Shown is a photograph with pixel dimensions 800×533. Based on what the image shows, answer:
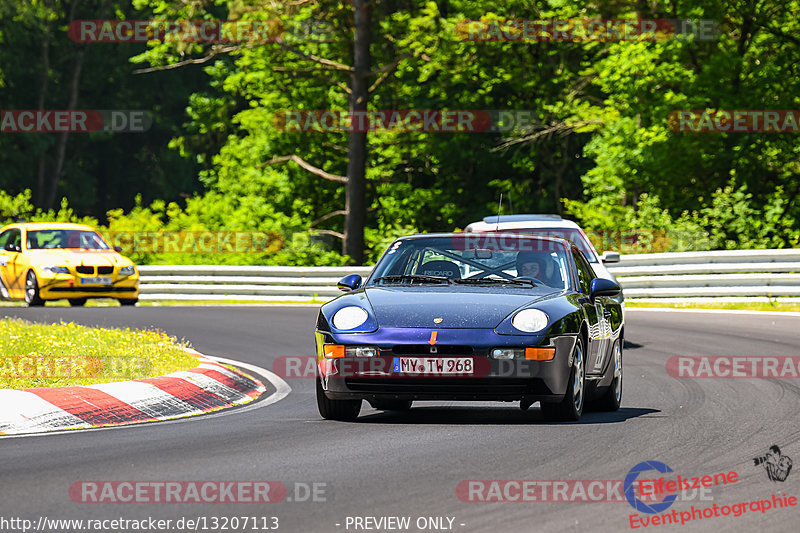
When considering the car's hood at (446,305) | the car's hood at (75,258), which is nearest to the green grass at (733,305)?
the car's hood at (75,258)

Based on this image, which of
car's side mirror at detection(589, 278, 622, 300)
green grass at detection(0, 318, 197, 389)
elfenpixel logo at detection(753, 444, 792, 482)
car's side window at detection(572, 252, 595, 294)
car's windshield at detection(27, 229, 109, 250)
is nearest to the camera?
elfenpixel logo at detection(753, 444, 792, 482)

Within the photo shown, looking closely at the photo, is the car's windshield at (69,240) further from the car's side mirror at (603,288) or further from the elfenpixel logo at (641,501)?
Result: the elfenpixel logo at (641,501)

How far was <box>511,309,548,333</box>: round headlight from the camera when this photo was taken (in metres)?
9.12

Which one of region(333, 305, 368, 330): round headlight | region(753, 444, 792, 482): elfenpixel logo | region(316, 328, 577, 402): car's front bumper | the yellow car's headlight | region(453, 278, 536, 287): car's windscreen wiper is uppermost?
region(453, 278, 536, 287): car's windscreen wiper

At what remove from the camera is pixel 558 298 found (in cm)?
966

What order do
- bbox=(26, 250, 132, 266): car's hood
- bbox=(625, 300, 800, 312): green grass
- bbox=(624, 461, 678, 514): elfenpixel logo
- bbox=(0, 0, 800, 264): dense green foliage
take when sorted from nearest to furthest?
bbox=(624, 461, 678, 514): elfenpixel logo
bbox=(625, 300, 800, 312): green grass
bbox=(26, 250, 132, 266): car's hood
bbox=(0, 0, 800, 264): dense green foliage

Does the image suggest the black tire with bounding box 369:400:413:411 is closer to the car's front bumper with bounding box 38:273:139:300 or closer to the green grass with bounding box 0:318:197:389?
the green grass with bounding box 0:318:197:389

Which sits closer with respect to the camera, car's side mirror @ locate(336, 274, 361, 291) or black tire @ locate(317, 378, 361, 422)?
black tire @ locate(317, 378, 361, 422)

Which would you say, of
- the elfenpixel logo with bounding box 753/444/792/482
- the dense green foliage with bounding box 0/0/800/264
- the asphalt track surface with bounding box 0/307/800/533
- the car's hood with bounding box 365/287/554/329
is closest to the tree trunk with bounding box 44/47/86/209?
the dense green foliage with bounding box 0/0/800/264

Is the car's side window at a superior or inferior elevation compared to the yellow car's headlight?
superior

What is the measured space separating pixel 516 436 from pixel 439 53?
90.1ft

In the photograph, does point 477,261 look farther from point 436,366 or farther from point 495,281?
point 436,366

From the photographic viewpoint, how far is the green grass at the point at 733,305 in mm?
22641

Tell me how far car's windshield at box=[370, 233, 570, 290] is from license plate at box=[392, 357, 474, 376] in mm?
1226
